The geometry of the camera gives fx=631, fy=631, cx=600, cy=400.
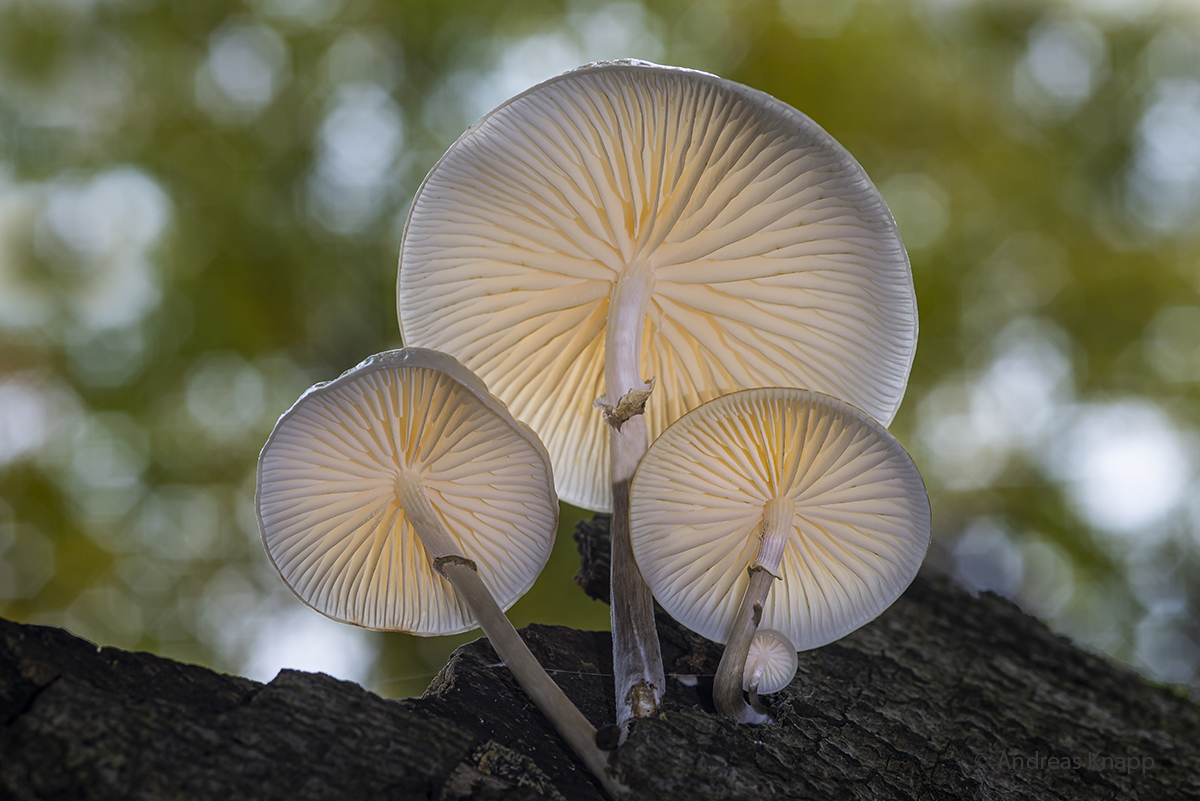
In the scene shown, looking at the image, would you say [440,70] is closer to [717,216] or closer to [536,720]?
[717,216]

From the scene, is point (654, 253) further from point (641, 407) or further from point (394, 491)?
point (394, 491)

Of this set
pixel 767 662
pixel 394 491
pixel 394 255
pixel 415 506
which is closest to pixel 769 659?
pixel 767 662

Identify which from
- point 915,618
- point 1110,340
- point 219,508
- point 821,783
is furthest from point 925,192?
point 219,508

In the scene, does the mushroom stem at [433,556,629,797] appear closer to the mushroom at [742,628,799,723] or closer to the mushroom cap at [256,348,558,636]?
the mushroom cap at [256,348,558,636]

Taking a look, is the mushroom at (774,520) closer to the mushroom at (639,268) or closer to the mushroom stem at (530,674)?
the mushroom at (639,268)

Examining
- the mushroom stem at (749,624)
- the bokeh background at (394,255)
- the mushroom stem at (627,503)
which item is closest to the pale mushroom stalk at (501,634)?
the mushroom stem at (627,503)

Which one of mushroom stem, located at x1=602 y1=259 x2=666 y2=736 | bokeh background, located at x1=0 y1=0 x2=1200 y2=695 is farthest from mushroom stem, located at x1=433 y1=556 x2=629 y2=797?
bokeh background, located at x1=0 y1=0 x2=1200 y2=695
